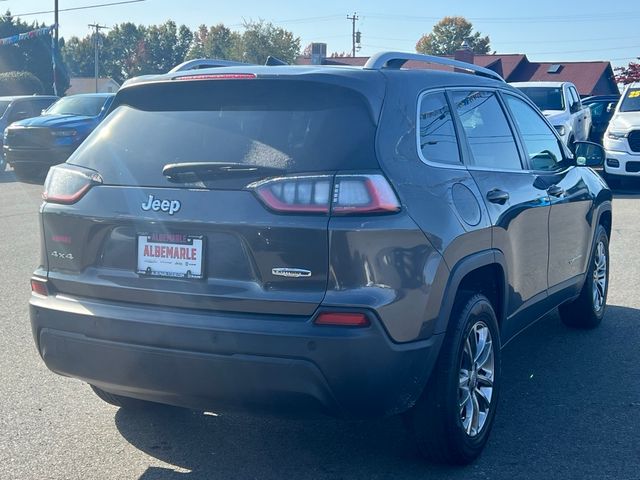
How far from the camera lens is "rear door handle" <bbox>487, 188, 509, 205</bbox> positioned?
4566 millimetres

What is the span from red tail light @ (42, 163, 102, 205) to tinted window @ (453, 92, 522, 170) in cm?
189

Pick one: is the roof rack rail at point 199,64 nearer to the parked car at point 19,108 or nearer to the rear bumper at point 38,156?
the rear bumper at point 38,156

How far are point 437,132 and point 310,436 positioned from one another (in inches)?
65.3

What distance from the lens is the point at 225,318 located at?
365 cm

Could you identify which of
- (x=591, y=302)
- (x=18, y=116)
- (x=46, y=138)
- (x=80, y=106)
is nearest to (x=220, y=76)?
(x=591, y=302)

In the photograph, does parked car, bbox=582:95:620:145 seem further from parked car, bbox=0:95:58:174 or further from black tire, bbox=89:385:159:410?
black tire, bbox=89:385:159:410

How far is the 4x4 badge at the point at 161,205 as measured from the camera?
3.79 m

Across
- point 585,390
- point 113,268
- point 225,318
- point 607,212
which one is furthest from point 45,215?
point 607,212

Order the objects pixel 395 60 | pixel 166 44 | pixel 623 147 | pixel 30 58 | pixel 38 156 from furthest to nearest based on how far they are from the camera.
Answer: pixel 166 44 → pixel 30 58 → pixel 38 156 → pixel 623 147 → pixel 395 60

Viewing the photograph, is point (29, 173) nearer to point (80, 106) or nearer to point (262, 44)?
point (80, 106)

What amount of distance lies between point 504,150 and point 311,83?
166 cm

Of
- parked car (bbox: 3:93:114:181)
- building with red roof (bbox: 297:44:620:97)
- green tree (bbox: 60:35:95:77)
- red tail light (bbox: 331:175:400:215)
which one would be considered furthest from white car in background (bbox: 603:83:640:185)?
green tree (bbox: 60:35:95:77)

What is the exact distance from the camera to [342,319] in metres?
3.56

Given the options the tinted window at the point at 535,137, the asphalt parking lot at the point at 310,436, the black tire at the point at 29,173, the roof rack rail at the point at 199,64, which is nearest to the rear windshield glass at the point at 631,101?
the black tire at the point at 29,173
